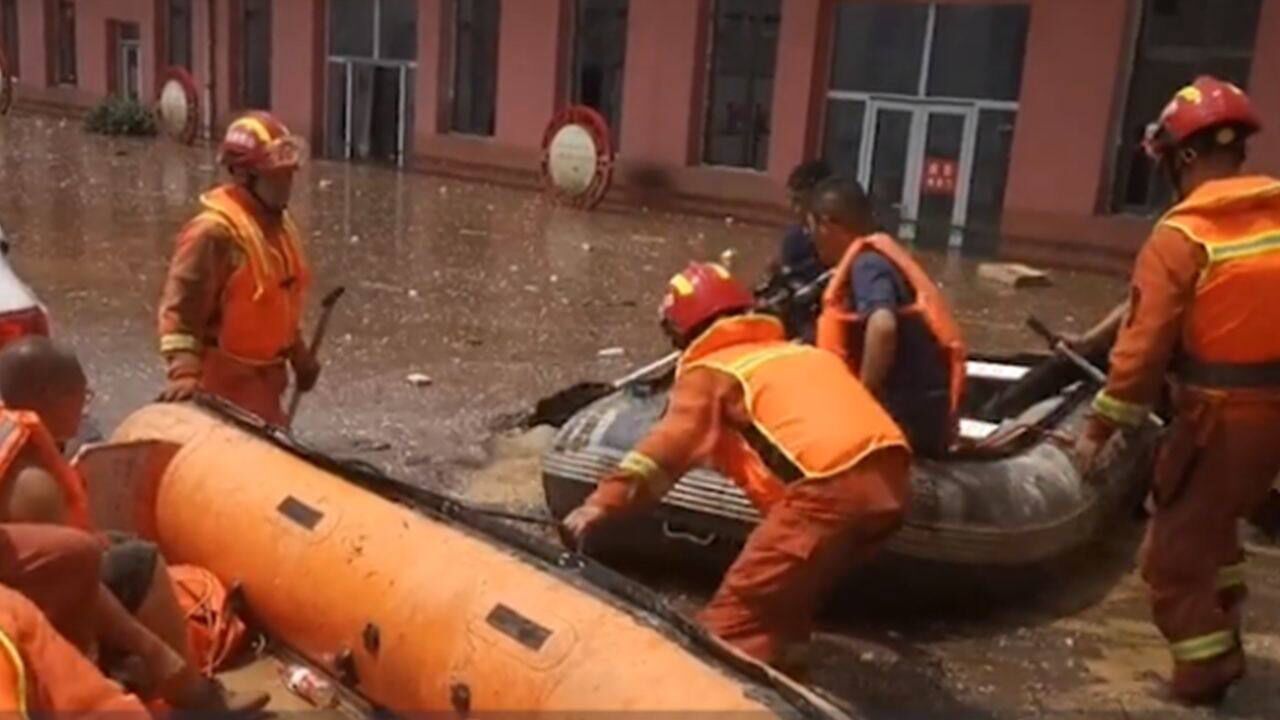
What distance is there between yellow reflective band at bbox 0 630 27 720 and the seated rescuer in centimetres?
301

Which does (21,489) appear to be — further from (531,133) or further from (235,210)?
(531,133)

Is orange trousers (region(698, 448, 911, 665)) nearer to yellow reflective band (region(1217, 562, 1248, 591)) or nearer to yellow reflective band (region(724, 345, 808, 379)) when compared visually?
yellow reflective band (region(724, 345, 808, 379))

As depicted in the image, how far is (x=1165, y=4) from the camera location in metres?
14.5

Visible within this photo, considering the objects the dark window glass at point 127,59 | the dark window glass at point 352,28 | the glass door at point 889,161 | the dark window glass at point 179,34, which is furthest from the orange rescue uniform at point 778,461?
the dark window glass at point 127,59

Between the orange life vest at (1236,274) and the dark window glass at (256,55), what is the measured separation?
2322 cm

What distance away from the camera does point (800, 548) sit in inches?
147

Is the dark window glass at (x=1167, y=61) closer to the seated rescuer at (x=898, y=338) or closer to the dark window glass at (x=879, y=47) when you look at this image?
the dark window glass at (x=879, y=47)

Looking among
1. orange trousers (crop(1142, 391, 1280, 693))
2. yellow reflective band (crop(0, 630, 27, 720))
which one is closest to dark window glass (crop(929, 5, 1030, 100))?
orange trousers (crop(1142, 391, 1280, 693))

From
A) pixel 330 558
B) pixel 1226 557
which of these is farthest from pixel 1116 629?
pixel 330 558

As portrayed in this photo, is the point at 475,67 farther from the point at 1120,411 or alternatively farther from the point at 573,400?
the point at 1120,411

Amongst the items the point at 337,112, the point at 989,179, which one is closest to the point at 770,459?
the point at 989,179

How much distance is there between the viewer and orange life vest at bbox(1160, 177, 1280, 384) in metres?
3.97

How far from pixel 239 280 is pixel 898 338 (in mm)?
2189

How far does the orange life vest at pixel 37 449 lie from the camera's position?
3.09 meters
